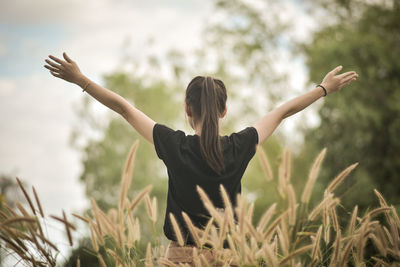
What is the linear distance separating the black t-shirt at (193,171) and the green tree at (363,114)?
46.2ft

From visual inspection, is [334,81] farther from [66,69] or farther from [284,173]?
[66,69]

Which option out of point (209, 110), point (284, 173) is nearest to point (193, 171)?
point (209, 110)

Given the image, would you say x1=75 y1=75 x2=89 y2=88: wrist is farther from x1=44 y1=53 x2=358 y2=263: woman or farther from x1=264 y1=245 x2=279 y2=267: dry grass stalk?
x1=264 y1=245 x2=279 y2=267: dry grass stalk

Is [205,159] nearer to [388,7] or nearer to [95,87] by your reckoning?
[95,87]

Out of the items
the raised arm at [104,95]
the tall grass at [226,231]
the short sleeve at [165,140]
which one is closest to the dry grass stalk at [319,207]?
the tall grass at [226,231]

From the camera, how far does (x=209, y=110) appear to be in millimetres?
2617

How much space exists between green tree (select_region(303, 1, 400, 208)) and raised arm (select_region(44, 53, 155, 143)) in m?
14.3

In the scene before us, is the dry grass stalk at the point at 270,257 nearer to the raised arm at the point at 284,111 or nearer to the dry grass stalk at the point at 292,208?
A: the dry grass stalk at the point at 292,208

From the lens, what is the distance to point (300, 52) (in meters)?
24.2

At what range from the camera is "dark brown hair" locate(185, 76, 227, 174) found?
8.24 ft

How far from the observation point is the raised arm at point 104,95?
265 centimetres

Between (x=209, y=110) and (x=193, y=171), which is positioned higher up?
(x=209, y=110)

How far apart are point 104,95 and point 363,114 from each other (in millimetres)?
15366

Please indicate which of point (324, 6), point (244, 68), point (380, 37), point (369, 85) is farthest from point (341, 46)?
point (244, 68)
